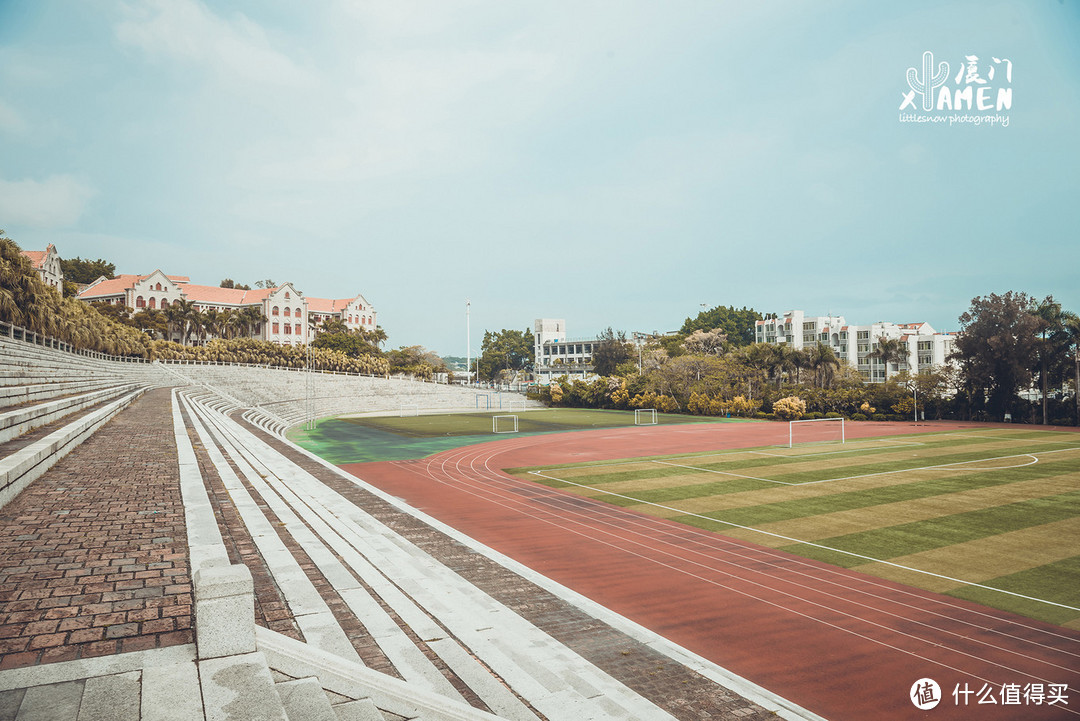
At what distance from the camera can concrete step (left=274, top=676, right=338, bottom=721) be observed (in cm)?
437

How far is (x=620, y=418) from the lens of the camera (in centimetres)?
5700

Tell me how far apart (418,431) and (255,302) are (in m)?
88.9

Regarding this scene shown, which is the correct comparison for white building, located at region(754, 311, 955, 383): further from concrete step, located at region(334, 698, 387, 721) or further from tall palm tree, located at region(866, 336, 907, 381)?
concrete step, located at region(334, 698, 387, 721)

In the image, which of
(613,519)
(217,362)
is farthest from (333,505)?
(217,362)

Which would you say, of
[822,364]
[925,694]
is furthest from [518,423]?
[925,694]

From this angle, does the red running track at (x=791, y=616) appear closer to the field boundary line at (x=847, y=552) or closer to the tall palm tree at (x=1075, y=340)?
the field boundary line at (x=847, y=552)

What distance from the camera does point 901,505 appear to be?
16812mm

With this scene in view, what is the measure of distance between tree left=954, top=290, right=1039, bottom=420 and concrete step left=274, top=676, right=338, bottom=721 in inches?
2222

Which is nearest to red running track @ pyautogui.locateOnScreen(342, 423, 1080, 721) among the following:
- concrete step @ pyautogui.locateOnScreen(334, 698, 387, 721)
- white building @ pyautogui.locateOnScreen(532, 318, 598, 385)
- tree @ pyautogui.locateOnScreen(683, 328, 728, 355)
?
concrete step @ pyautogui.locateOnScreen(334, 698, 387, 721)

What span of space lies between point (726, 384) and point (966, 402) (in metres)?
20.5

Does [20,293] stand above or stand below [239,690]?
above

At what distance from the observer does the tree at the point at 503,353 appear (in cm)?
13900

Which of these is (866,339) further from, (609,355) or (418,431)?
(418,431)

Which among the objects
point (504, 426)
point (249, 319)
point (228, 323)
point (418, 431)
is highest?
point (249, 319)
